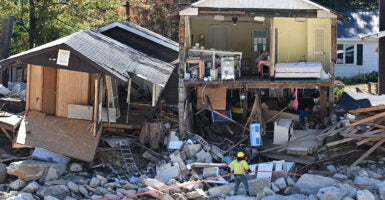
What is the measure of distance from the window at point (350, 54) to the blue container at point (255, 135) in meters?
17.3

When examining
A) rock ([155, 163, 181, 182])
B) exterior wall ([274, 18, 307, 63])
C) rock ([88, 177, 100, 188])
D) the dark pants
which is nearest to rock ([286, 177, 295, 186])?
the dark pants

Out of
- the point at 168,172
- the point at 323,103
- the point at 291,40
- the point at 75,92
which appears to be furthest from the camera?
the point at 291,40

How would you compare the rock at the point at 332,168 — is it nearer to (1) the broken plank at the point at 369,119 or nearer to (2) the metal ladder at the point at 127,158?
(1) the broken plank at the point at 369,119

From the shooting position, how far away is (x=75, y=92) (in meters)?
20.0

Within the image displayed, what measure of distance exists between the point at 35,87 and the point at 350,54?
2215 centimetres

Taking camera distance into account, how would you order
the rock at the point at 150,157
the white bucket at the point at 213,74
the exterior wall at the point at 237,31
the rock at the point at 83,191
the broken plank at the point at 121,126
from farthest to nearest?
the exterior wall at the point at 237,31, the white bucket at the point at 213,74, the broken plank at the point at 121,126, the rock at the point at 150,157, the rock at the point at 83,191

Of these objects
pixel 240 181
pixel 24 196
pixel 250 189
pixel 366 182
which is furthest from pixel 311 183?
pixel 24 196

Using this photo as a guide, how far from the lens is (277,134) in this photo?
69.8ft

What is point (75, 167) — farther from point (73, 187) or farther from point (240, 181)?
point (240, 181)

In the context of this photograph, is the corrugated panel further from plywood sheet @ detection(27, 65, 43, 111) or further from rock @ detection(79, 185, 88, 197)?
rock @ detection(79, 185, 88, 197)

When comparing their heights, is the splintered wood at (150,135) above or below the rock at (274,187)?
above

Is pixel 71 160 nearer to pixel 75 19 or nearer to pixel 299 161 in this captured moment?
pixel 299 161

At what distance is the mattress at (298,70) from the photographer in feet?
70.9

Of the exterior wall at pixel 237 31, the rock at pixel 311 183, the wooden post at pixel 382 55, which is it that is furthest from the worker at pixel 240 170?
the wooden post at pixel 382 55
